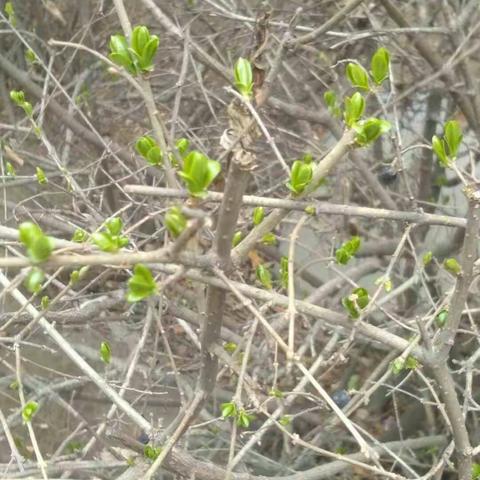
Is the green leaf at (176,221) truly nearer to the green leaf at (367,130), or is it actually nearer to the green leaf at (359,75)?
the green leaf at (367,130)

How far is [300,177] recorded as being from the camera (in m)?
1.34

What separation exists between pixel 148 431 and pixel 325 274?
9.59 feet

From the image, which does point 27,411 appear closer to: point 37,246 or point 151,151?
A: point 151,151

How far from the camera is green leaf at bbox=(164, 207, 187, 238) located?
1.10 m

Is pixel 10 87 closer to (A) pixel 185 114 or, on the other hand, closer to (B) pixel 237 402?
(A) pixel 185 114

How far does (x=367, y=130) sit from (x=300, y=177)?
0.48 ft

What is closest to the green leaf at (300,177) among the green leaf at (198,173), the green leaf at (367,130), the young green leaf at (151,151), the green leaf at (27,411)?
the green leaf at (367,130)

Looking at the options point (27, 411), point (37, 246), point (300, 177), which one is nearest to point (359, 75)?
point (300, 177)

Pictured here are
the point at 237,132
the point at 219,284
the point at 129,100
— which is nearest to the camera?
the point at 237,132

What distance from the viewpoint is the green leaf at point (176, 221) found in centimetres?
110

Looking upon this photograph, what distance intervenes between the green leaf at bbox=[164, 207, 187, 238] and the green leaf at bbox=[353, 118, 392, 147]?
1.19 ft

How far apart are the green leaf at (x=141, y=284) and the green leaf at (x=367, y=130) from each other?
432mm

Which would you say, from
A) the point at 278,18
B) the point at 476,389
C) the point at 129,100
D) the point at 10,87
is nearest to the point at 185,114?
the point at 129,100

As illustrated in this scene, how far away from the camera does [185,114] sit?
3.78 metres
